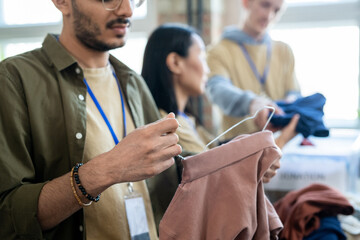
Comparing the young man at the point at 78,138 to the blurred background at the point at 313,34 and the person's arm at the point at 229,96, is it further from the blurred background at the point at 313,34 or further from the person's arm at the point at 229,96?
the blurred background at the point at 313,34

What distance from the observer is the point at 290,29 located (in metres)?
3.68

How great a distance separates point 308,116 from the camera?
5.89 feet

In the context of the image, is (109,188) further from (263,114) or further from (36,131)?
(263,114)

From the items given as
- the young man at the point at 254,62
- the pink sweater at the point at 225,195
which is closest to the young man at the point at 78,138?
the pink sweater at the point at 225,195

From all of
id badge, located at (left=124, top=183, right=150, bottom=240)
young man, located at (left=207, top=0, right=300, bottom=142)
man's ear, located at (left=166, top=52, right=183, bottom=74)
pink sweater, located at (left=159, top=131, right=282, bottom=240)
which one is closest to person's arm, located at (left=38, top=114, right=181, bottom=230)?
pink sweater, located at (left=159, top=131, right=282, bottom=240)

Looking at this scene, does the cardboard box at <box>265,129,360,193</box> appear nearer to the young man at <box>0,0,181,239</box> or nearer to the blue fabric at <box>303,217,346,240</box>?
the blue fabric at <box>303,217,346,240</box>

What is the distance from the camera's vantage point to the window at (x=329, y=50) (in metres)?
3.52

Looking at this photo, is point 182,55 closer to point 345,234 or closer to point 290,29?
point 345,234

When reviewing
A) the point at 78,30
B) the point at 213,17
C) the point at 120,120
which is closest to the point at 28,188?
the point at 120,120

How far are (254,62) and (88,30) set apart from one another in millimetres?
1547

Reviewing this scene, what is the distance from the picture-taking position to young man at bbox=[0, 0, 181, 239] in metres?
1.00

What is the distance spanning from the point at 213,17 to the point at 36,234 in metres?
2.79

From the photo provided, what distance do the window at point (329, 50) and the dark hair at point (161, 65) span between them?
197cm

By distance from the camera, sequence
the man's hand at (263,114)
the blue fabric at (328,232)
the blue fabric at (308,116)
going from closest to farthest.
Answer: the blue fabric at (328,232), the blue fabric at (308,116), the man's hand at (263,114)
